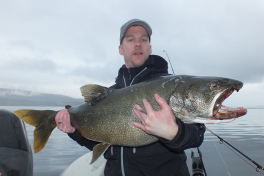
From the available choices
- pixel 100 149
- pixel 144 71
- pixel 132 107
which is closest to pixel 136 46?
pixel 144 71

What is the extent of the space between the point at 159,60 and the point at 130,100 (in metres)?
1.07

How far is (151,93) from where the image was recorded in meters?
2.66

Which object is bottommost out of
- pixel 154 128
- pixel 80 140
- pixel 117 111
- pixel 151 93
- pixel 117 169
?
pixel 117 169

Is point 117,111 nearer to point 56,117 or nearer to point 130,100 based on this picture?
point 130,100

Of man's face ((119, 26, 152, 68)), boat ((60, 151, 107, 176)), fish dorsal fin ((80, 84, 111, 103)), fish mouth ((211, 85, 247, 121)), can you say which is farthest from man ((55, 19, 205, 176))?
boat ((60, 151, 107, 176))

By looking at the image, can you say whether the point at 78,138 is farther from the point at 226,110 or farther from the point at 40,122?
the point at 226,110

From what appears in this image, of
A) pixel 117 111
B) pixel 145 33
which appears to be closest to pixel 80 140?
pixel 117 111

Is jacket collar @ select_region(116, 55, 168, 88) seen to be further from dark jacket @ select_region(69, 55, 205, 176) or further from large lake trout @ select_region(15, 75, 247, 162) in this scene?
dark jacket @ select_region(69, 55, 205, 176)

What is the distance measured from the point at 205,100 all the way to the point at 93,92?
1590 millimetres

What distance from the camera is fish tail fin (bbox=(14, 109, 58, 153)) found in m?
3.39

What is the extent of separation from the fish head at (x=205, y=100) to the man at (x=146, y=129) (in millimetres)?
172

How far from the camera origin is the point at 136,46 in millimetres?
3578

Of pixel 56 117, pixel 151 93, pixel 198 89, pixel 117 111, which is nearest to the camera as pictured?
pixel 198 89

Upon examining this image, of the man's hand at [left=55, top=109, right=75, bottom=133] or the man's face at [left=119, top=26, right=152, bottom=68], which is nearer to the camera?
the man's hand at [left=55, top=109, right=75, bottom=133]
